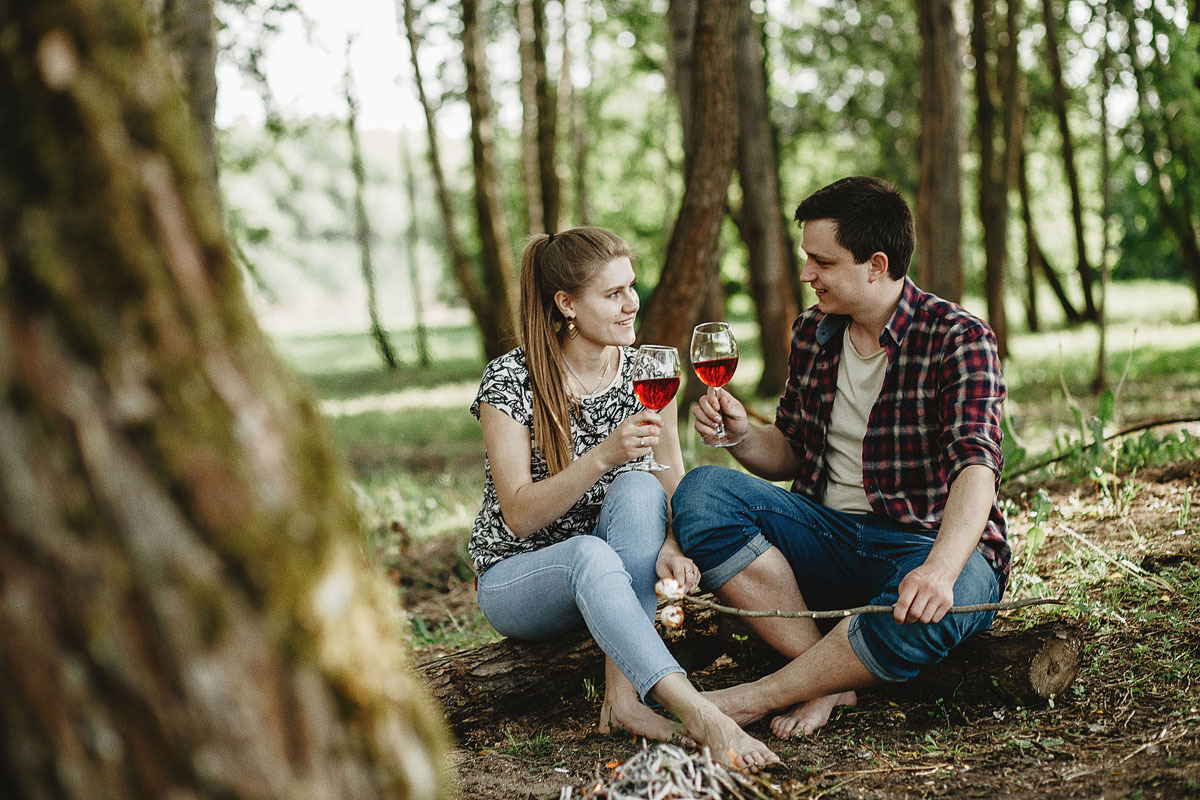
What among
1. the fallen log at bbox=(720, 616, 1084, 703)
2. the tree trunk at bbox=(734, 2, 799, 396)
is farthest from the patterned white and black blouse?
the tree trunk at bbox=(734, 2, 799, 396)

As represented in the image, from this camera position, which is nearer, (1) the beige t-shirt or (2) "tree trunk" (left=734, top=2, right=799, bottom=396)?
(1) the beige t-shirt

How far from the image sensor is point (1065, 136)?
12578 mm

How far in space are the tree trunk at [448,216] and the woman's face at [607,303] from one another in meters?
9.18

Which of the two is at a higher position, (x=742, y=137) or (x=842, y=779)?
(x=742, y=137)

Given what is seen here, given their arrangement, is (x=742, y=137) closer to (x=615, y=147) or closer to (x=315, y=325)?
(x=615, y=147)

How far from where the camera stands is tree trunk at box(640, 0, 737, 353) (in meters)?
5.73

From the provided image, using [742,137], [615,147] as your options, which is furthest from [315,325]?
[742,137]

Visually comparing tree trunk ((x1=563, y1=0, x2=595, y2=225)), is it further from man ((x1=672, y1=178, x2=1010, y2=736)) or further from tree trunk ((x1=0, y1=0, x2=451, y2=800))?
tree trunk ((x1=0, y1=0, x2=451, y2=800))

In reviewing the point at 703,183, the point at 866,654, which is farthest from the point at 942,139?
the point at 866,654

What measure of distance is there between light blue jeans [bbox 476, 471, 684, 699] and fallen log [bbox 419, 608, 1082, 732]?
0.10 metres

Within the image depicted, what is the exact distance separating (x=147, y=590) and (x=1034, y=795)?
2024 mm

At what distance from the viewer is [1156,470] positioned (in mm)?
4656

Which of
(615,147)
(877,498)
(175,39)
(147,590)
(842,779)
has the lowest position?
(842,779)

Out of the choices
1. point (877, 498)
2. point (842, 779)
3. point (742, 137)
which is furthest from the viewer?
point (742, 137)
